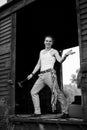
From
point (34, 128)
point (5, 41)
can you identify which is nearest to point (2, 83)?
point (5, 41)

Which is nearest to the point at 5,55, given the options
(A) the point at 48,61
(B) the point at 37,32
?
(B) the point at 37,32

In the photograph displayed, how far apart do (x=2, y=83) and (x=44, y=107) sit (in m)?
3.27

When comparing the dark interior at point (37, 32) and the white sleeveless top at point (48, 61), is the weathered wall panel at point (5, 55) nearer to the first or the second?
the dark interior at point (37, 32)

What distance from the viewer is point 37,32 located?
9.57 meters

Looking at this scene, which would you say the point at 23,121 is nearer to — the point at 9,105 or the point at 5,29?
the point at 9,105

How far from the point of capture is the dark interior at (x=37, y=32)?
25.2 feet

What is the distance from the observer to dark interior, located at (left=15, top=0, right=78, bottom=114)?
7680 millimetres

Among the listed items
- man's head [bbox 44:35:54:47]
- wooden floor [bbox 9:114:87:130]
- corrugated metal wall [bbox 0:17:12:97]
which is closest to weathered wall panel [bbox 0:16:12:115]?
corrugated metal wall [bbox 0:17:12:97]

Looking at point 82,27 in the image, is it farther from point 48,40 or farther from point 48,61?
point 48,61

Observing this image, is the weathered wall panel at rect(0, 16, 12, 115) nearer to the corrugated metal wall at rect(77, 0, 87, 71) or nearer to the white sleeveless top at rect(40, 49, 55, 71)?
the white sleeveless top at rect(40, 49, 55, 71)

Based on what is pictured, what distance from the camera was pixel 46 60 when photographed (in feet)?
18.1

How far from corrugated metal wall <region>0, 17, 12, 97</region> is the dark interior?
516 millimetres

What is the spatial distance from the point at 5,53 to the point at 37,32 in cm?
241

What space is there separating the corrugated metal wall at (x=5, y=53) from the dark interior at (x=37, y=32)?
516 millimetres
